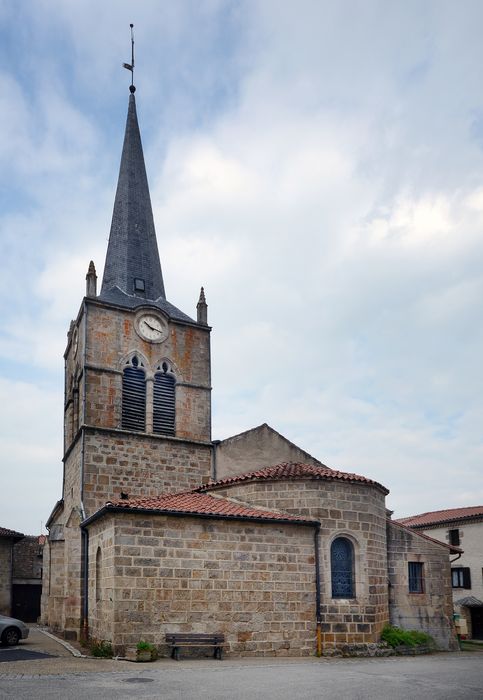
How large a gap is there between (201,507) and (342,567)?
4.41 meters

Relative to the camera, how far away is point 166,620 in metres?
15.9

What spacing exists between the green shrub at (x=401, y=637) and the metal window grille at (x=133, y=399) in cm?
1058

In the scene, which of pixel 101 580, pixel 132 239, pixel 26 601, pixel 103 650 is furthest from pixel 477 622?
pixel 132 239

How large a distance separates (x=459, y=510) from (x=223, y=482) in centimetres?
2535

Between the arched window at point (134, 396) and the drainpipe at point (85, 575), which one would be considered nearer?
the drainpipe at point (85, 575)

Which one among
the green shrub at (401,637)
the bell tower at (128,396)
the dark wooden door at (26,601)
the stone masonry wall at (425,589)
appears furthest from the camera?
the dark wooden door at (26,601)

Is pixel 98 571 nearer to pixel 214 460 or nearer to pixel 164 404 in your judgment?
pixel 214 460

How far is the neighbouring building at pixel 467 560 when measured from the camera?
34969 millimetres

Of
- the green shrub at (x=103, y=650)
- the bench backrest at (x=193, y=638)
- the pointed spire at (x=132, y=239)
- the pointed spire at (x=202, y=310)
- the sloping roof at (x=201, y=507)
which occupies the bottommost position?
the green shrub at (x=103, y=650)

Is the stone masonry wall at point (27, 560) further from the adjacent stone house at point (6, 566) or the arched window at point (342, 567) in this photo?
the arched window at point (342, 567)

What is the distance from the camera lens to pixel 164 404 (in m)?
25.0

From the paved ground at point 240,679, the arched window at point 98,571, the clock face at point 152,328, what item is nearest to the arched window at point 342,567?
the paved ground at point 240,679

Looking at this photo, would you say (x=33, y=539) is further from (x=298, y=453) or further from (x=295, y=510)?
(x=295, y=510)

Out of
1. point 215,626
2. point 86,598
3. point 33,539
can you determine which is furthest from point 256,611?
point 33,539
